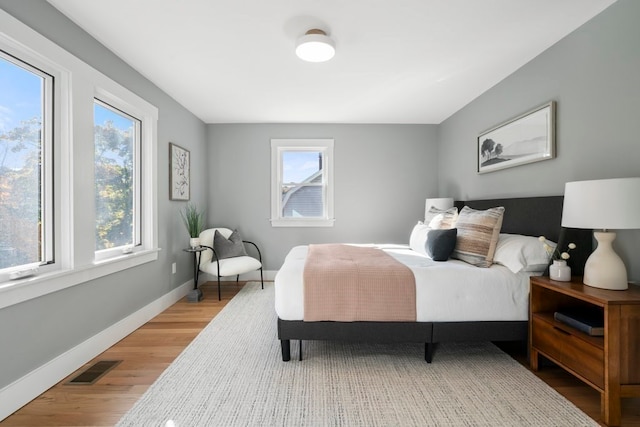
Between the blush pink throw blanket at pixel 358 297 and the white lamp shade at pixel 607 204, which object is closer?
the white lamp shade at pixel 607 204

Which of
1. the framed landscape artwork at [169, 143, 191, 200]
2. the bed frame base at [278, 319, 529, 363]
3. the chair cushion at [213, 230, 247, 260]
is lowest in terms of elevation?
the bed frame base at [278, 319, 529, 363]

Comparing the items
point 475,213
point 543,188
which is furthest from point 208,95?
point 543,188

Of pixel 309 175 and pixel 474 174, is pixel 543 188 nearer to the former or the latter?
pixel 474 174

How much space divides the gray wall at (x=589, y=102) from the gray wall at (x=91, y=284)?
12.0 ft

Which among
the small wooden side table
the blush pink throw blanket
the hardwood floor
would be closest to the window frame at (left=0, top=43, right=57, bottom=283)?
the hardwood floor

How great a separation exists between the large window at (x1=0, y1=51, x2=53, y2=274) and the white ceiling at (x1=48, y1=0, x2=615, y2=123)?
583mm

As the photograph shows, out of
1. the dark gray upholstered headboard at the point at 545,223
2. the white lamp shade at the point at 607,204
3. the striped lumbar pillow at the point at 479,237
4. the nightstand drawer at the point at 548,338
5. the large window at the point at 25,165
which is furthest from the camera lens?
the striped lumbar pillow at the point at 479,237

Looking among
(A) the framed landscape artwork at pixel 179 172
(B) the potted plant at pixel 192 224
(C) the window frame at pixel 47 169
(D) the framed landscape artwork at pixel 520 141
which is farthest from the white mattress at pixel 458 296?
(A) the framed landscape artwork at pixel 179 172

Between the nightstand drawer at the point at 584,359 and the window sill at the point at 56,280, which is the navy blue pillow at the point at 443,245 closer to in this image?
the nightstand drawer at the point at 584,359

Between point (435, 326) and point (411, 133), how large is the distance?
133 inches

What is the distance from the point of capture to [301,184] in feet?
15.6

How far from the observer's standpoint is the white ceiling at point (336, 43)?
1974 millimetres

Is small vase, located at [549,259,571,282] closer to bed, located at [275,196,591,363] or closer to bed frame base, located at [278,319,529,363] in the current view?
bed, located at [275,196,591,363]

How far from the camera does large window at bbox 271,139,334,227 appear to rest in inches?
184
